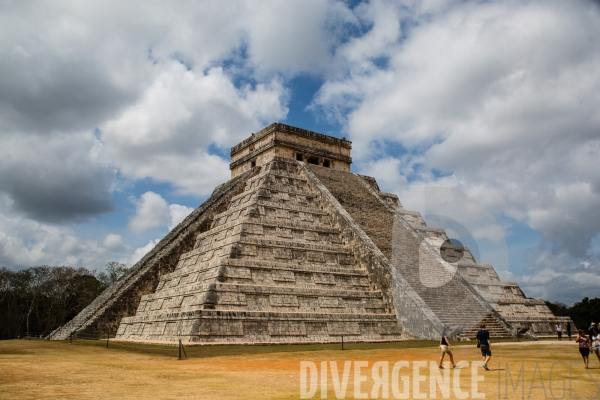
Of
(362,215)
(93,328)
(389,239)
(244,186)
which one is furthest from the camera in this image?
(244,186)

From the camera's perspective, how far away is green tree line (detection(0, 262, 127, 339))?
30.5m

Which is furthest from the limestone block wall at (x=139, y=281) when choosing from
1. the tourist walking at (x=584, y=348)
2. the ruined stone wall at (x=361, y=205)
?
the tourist walking at (x=584, y=348)

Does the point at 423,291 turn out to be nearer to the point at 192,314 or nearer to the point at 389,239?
the point at 389,239

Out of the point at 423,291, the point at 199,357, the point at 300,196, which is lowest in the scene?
the point at 199,357

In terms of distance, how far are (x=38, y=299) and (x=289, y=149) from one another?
19113 mm

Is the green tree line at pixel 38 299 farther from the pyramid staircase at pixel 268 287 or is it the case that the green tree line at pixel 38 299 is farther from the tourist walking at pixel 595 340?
the tourist walking at pixel 595 340

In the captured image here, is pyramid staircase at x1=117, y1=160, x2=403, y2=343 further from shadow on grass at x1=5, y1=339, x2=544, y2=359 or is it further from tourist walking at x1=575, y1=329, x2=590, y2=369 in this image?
tourist walking at x1=575, y1=329, x2=590, y2=369

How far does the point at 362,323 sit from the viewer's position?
637 inches

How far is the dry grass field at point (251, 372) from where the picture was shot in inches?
276

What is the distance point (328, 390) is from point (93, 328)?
42.9 feet

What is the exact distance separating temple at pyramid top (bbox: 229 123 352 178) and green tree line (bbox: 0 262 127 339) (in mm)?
14106

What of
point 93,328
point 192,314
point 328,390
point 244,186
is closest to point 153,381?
point 328,390

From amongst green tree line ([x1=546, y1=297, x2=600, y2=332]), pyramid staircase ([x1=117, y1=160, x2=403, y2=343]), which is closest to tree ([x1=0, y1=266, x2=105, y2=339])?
pyramid staircase ([x1=117, y1=160, x2=403, y2=343])

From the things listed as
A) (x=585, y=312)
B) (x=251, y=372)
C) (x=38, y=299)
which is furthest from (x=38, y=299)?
(x=585, y=312)
